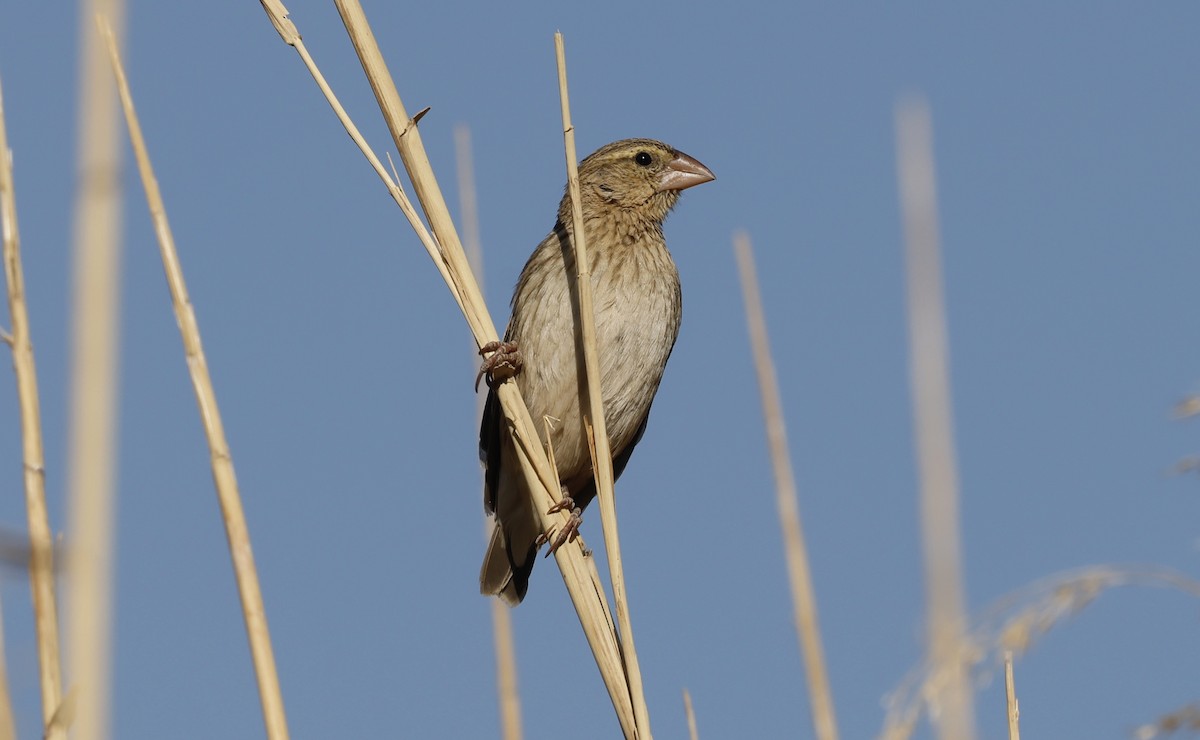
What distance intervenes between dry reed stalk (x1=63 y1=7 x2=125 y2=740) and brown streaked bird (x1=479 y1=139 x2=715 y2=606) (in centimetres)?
259

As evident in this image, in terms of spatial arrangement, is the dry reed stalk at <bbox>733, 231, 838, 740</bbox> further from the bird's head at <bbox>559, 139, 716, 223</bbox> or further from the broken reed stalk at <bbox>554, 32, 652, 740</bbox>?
the bird's head at <bbox>559, 139, 716, 223</bbox>

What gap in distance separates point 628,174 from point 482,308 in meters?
2.72

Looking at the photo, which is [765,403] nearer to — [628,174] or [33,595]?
[33,595]

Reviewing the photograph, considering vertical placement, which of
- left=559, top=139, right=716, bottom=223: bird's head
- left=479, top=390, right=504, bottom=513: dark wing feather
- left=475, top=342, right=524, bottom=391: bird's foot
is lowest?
left=479, top=390, right=504, bottom=513: dark wing feather

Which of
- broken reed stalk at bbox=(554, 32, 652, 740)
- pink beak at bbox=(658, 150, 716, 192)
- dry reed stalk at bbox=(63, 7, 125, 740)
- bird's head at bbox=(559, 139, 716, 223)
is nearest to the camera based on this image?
dry reed stalk at bbox=(63, 7, 125, 740)

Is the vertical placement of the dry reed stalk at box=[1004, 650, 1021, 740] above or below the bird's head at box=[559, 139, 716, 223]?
below

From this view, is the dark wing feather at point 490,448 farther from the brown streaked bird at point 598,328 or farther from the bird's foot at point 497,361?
the bird's foot at point 497,361

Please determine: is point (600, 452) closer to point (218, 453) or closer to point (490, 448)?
point (218, 453)

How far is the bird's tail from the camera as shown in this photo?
509cm

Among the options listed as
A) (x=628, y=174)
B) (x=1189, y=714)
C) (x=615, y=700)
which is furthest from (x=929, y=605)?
(x=628, y=174)

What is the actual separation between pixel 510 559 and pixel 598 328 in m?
0.96

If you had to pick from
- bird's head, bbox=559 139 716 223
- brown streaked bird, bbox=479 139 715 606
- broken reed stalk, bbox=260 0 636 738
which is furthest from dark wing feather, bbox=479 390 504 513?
broken reed stalk, bbox=260 0 636 738

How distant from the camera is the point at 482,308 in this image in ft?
8.90

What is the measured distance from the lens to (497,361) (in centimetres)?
317
